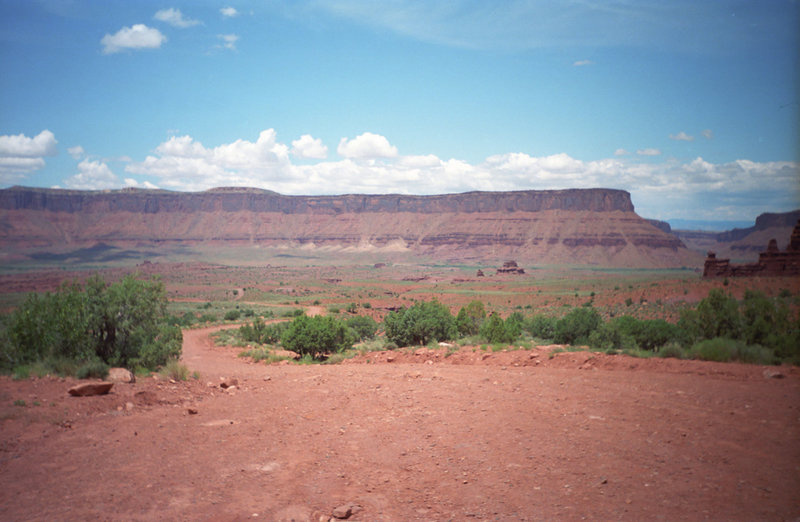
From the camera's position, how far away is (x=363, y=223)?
590 ft

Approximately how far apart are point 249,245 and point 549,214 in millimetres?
101175

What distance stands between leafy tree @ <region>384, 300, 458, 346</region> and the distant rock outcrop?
30.7m

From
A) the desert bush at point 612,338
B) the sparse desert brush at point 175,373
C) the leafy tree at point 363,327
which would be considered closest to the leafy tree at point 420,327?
the desert bush at point 612,338

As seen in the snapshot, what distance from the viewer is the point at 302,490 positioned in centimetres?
611

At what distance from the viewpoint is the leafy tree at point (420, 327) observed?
21.5 m

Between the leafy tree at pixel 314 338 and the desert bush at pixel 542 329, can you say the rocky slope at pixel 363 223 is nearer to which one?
the desert bush at pixel 542 329

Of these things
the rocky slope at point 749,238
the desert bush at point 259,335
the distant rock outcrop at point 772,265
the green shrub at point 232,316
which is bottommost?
the green shrub at point 232,316

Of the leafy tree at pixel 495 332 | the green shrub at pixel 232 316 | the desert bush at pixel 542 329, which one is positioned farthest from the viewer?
the green shrub at pixel 232 316

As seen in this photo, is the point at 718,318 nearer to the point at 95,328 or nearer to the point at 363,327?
the point at 95,328

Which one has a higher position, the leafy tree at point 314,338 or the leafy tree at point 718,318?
the leafy tree at point 718,318

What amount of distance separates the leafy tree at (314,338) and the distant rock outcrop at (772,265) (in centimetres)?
3571

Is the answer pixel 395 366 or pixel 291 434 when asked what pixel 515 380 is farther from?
pixel 291 434

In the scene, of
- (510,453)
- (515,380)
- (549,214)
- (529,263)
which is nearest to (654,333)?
(515,380)

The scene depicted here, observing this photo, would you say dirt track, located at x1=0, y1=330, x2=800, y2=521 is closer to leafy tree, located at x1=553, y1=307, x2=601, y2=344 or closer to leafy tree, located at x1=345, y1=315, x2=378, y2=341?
leafy tree, located at x1=553, y1=307, x2=601, y2=344
